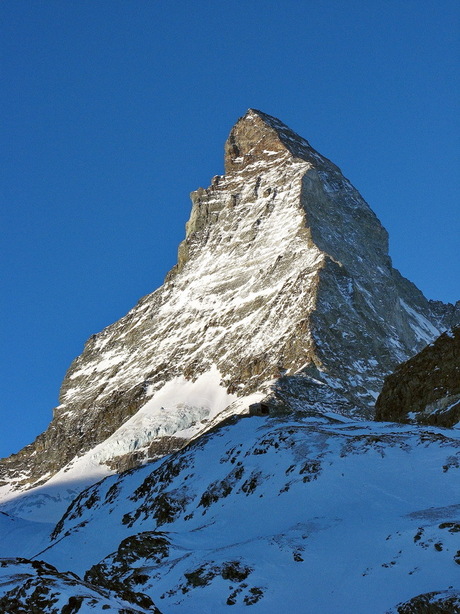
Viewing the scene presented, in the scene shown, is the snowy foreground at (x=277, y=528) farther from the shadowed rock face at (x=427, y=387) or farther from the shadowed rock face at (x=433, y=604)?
the shadowed rock face at (x=427, y=387)

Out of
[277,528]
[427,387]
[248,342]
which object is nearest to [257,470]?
[277,528]

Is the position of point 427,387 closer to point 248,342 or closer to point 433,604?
Result: point 433,604

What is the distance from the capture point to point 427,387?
2569 inches

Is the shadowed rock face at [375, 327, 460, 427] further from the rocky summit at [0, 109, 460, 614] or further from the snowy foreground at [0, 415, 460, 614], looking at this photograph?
the snowy foreground at [0, 415, 460, 614]

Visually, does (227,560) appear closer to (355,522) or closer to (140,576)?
(140,576)

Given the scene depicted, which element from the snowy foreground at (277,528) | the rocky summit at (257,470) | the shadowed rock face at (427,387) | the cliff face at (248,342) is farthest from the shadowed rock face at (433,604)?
the cliff face at (248,342)

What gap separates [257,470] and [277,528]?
844 centimetres

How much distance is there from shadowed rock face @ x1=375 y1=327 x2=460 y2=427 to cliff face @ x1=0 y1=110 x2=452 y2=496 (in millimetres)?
26320

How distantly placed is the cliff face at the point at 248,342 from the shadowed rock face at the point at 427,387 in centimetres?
2632

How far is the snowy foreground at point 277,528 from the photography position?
28.1 m

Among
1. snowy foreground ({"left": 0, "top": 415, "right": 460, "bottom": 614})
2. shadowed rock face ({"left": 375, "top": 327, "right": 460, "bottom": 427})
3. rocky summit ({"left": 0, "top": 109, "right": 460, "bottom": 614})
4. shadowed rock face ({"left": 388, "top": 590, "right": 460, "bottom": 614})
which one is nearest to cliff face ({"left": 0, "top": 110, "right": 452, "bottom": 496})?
rocky summit ({"left": 0, "top": 109, "right": 460, "bottom": 614})

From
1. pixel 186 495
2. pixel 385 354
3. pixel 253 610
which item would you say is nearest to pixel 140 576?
pixel 253 610

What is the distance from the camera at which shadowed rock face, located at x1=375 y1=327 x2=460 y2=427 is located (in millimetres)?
61000

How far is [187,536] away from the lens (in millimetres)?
40062
